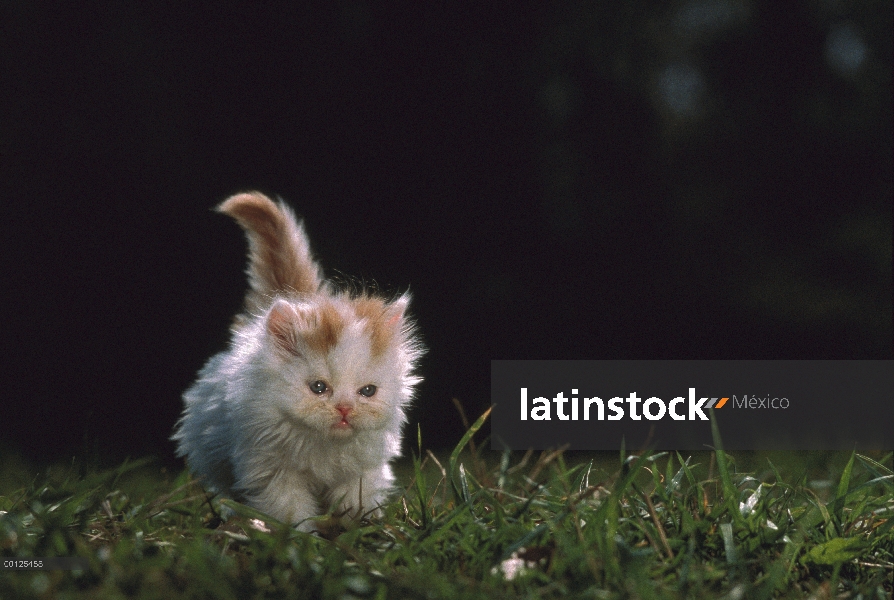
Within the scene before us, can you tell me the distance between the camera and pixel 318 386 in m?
2.42

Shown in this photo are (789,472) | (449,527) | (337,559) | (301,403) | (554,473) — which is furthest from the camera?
(789,472)

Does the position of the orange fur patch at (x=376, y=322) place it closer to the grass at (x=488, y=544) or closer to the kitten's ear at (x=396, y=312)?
the kitten's ear at (x=396, y=312)

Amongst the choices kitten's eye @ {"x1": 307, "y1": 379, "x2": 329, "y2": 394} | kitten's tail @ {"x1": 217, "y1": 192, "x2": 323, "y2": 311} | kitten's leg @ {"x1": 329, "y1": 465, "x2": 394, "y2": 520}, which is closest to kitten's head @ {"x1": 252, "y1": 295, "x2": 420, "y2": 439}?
kitten's eye @ {"x1": 307, "y1": 379, "x2": 329, "y2": 394}

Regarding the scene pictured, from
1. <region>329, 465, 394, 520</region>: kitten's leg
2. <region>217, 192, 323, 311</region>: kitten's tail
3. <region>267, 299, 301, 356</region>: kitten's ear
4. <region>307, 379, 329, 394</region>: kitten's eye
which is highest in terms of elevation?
<region>217, 192, 323, 311</region>: kitten's tail

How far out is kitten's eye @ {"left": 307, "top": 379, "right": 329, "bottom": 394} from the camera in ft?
7.95

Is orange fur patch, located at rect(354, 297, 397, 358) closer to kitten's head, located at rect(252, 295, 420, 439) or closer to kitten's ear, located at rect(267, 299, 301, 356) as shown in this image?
kitten's head, located at rect(252, 295, 420, 439)

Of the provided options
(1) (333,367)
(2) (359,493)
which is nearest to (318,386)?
(1) (333,367)

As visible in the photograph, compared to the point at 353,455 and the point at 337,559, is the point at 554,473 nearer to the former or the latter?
the point at 353,455

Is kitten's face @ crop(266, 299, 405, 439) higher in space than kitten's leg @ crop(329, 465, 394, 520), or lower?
higher

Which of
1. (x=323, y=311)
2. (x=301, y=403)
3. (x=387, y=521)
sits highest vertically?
(x=323, y=311)

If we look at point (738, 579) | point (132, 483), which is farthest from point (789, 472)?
point (132, 483)

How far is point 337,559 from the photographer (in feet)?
6.50

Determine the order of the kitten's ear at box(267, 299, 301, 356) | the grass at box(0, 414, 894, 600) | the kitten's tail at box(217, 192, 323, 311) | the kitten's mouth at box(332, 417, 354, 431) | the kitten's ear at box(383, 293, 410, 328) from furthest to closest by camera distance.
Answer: the kitten's tail at box(217, 192, 323, 311) → the kitten's ear at box(383, 293, 410, 328) → the kitten's ear at box(267, 299, 301, 356) → the kitten's mouth at box(332, 417, 354, 431) → the grass at box(0, 414, 894, 600)

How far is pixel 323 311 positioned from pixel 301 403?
264 mm
